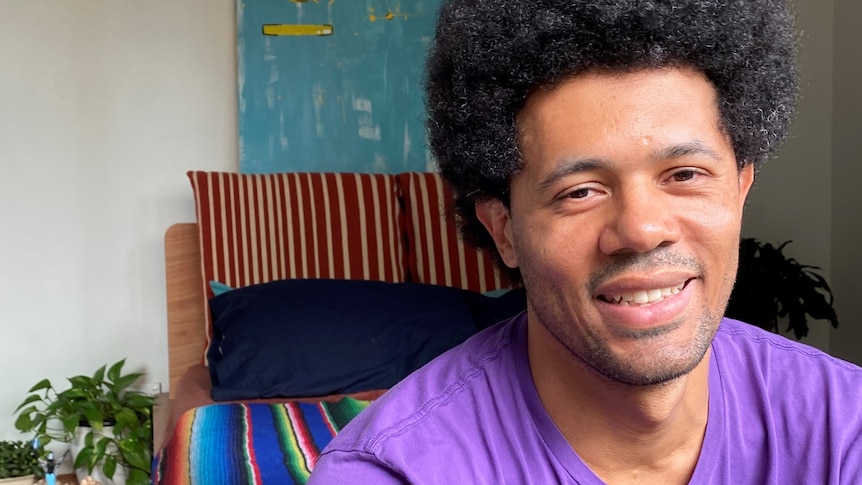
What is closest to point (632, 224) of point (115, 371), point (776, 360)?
point (776, 360)

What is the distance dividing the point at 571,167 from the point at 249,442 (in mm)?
1174

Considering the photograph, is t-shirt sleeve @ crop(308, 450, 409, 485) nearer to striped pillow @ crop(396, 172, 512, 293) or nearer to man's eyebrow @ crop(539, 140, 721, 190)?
man's eyebrow @ crop(539, 140, 721, 190)

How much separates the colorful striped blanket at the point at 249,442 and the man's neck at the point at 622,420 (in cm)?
79

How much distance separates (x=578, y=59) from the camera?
933 mm

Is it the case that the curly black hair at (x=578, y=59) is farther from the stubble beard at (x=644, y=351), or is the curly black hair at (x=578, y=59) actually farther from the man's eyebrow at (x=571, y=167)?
the stubble beard at (x=644, y=351)

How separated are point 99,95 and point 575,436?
2.44 meters

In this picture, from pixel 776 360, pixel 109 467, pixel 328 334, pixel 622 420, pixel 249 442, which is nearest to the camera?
pixel 622 420

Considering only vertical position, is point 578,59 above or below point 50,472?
above

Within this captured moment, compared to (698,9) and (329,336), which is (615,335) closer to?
(698,9)

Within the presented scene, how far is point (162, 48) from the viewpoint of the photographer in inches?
115

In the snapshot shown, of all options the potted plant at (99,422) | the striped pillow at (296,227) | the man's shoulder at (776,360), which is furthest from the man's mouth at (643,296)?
the potted plant at (99,422)

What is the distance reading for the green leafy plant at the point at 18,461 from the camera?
9.06ft

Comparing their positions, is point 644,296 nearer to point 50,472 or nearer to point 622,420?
point 622,420

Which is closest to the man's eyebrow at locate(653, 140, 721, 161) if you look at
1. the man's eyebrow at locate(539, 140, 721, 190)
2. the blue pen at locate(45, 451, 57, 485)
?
the man's eyebrow at locate(539, 140, 721, 190)
